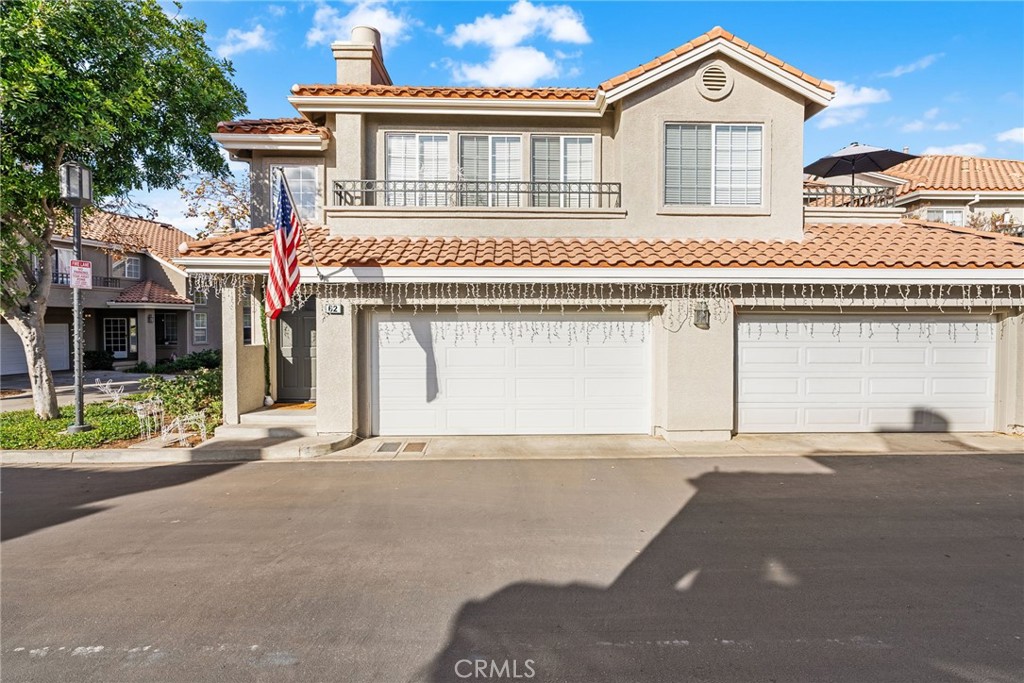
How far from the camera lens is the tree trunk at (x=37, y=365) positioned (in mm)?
10250

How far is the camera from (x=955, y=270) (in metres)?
8.34

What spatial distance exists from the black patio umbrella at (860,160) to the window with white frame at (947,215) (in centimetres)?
714

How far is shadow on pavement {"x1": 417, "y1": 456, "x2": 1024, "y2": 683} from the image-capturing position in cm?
326

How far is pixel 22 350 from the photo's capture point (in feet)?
69.5

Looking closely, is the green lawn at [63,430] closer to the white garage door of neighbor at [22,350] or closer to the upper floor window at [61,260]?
the white garage door of neighbor at [22,350]

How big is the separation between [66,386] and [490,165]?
16.7 metres

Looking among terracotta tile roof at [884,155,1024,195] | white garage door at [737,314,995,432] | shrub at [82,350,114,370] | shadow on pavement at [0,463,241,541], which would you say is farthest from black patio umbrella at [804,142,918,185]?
shrub at [82,350,114,370]

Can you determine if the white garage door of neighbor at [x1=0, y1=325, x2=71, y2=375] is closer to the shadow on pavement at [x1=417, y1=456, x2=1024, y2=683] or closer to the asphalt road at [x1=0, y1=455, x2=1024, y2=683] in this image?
the asphalt road at [x1=0, y1=455, x2=1024, y2=683]

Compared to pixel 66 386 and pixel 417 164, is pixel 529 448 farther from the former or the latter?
pixel 66 386

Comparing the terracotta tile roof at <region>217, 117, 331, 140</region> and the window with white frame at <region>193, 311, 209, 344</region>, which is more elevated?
the terracotta tile roof at <region>217, 117, 331, 140</region>

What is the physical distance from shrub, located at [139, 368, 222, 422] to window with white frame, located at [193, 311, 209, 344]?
55.2 ft

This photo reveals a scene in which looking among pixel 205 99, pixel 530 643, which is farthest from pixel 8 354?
pixel 530 643

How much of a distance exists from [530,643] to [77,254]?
10.2 metres

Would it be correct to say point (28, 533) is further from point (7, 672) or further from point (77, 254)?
point (77, 254)
